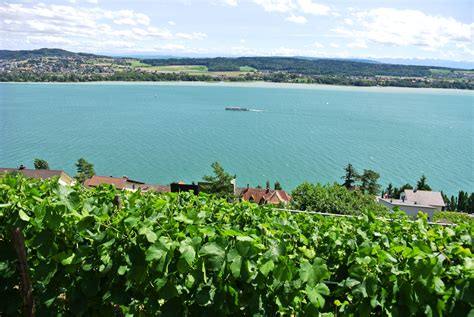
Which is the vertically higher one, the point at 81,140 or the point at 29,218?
the point at 29,218

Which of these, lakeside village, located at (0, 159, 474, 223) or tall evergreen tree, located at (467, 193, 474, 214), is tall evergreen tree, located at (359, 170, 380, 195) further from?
tall evergreen tree, located at (467, 193, 474, 214)

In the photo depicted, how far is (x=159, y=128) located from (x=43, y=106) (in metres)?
47.4

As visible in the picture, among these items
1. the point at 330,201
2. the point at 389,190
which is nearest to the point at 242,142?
the point at 389,190

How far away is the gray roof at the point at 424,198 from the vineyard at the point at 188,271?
40.1 metres

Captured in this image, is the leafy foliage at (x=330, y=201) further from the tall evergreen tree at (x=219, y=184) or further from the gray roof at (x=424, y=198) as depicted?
the gray roof at (x=424, y=198)

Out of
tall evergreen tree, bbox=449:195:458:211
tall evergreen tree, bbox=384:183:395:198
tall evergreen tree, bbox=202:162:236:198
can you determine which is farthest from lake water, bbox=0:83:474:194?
tall evergreen tree, bbox=202:162:236:198

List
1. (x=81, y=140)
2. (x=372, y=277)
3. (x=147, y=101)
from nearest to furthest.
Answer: (x=372, y=277) → (x=81, y=140) → (x=147, y=101)

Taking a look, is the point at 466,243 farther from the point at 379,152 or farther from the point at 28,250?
the point at 379,152

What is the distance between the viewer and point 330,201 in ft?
68.6

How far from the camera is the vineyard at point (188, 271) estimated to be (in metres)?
2.64

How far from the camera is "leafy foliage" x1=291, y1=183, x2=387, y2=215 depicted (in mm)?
20594

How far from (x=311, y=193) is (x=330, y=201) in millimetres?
1367

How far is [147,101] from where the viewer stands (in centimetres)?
13475

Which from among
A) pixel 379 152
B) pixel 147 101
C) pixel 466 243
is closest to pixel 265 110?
pixel 147 101
